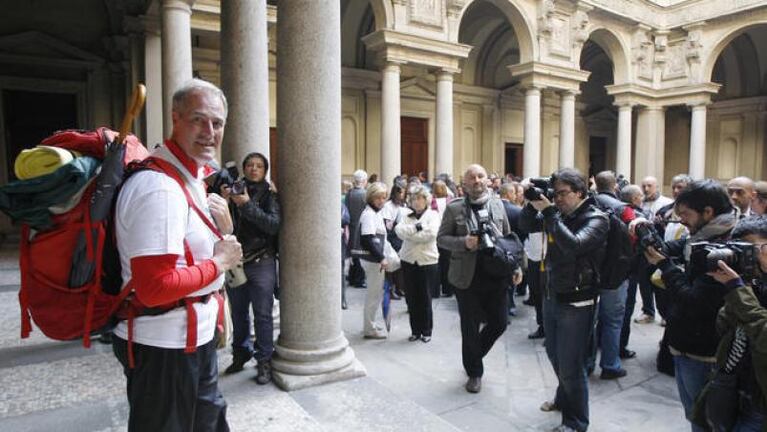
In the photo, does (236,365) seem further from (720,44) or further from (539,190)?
(720,44)

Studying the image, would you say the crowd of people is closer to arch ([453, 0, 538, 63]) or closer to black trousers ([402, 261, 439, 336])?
black trousers ([402, 261, 439, 336])

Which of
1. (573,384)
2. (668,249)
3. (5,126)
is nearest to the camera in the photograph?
(668,249)

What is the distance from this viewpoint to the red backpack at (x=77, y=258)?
178 cm

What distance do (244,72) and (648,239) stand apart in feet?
12.7

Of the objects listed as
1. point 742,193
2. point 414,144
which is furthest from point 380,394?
point 414,144

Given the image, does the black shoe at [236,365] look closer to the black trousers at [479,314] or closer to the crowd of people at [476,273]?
the crowd of people at [476,273]

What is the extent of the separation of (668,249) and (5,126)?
45.8 feet

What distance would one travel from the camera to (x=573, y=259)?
11.4 ft

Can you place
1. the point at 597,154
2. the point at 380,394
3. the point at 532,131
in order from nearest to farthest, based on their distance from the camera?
1. the point at 380,394
2. the point at 532,131
3. the point at 597,154

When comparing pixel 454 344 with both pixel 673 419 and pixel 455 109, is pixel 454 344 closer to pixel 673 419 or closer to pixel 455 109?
pixel 673 419

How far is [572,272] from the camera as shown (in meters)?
3.46

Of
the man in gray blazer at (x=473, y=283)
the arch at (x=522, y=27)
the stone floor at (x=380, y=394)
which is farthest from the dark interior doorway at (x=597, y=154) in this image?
the man in gray blazer at (x=473, y=283)

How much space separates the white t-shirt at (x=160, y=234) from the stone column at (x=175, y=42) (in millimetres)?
6188

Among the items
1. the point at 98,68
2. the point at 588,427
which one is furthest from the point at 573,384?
the point at 98,68
